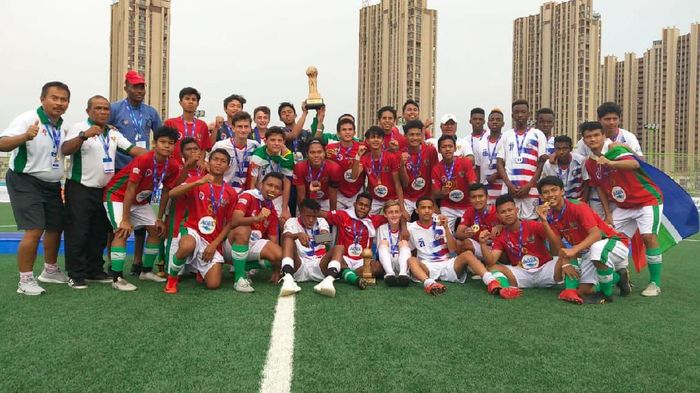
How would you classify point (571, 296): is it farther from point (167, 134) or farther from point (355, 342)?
point (167, 134)

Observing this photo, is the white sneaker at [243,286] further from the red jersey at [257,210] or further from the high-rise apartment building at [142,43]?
the high-rise apartment building at [142,43]

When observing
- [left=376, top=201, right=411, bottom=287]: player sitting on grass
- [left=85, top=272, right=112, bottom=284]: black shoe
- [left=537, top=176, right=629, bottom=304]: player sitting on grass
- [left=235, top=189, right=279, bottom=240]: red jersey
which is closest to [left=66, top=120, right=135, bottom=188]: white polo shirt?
[left=85, top=272, right=112, bottom=284]: black shoe

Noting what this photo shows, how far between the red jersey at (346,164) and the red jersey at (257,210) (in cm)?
96

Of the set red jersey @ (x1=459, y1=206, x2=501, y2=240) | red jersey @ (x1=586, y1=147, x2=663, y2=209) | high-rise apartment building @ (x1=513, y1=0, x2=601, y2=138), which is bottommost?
red jersey @ (x1=459, y1=206, x2=501, y2=240)

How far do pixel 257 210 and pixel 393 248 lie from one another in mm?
1566

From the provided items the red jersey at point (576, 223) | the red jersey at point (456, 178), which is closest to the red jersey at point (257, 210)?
the red jersey at point (456, 178)

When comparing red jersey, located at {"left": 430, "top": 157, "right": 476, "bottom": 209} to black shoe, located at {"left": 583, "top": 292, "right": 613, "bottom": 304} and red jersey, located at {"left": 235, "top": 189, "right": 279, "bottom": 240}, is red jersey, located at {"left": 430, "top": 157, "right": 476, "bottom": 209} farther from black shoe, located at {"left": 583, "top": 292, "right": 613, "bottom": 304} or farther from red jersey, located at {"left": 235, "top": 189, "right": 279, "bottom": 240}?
red jersey, located at {"left": 235, "top": 189, "right": 279, "bottom": 240}

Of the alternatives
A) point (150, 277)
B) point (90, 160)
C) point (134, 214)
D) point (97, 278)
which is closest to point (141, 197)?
point (134, 214)

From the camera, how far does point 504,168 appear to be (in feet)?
20.2

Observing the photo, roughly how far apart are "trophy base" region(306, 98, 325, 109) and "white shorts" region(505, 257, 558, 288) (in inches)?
135

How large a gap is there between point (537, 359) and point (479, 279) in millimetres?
2707

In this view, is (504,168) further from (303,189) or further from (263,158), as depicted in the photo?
(263,158)

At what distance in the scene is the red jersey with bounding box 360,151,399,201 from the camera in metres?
5.93

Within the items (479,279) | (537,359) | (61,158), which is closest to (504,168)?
(479,279)
